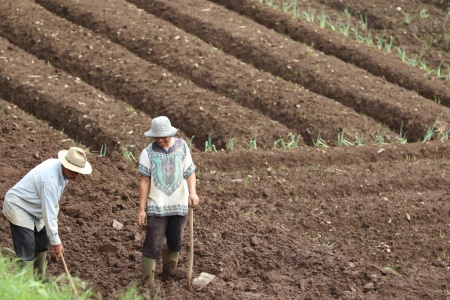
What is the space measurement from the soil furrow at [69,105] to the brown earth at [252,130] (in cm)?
2

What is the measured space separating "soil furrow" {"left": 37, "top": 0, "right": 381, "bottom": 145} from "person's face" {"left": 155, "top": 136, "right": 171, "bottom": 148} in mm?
4707

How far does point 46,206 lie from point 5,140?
3652 mm

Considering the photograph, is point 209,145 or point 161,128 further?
point 209,145

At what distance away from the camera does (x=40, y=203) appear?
8.22 m

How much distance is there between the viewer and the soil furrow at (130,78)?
503 inches

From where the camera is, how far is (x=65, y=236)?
→ 955cm

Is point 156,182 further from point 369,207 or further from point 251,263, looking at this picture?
point 369,207

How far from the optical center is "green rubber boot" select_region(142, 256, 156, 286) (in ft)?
28.4

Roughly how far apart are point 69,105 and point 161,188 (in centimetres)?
446

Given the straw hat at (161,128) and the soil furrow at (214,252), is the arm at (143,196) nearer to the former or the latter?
the straw hat at (161,128)

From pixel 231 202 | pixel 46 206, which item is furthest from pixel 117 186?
pixel 46 206

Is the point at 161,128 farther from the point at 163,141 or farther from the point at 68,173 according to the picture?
the point at 68,173

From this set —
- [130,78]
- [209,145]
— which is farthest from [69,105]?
[209,145]

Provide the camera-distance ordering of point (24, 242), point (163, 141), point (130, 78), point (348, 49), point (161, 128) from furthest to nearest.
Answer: point (348, 49) < point (130, 78) < point (163, 141) < point (161, 128) < point (24, 242)
